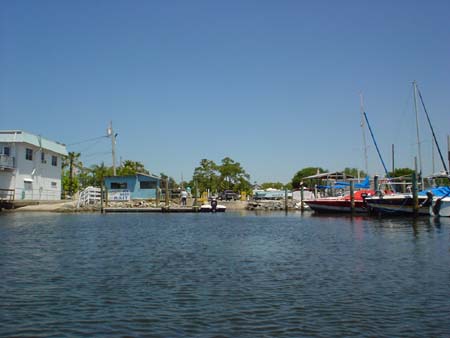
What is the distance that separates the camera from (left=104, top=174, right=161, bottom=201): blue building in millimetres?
63625

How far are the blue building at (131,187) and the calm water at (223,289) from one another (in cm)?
3971

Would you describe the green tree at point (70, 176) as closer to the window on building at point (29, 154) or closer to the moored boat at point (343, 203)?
the window on building at point (29, 154)

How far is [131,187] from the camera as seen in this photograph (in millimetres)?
63844

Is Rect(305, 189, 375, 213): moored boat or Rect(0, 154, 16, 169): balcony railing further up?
Rect(0, 154, 16, 169): balcony railing

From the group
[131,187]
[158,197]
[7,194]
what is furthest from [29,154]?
[158,197]

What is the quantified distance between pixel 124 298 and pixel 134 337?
322 cm

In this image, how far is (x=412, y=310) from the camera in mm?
10914

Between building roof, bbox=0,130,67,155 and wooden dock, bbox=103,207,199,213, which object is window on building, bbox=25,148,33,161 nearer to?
building roof, bbox=0,130,67,155

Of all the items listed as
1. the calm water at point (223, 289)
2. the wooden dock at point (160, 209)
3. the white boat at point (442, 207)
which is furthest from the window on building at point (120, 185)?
the calm water at point (223, 289)

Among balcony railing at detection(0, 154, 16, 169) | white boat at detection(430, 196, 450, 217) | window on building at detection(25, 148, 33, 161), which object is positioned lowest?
white boat at detection(430, 196, 450, 217)

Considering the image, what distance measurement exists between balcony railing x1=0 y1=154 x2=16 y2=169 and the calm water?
102 feet

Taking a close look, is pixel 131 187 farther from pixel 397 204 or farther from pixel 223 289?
pixel 223 289

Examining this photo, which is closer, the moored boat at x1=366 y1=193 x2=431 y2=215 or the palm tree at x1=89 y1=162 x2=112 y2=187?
the moored boat at x1=366 y1=193 x2=431 y2=215

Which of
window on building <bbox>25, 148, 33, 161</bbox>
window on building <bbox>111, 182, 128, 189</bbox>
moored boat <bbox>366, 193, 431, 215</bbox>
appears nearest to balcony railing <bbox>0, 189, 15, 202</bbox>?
window on building <bbox>25, 148, 33, 161</bbox>
